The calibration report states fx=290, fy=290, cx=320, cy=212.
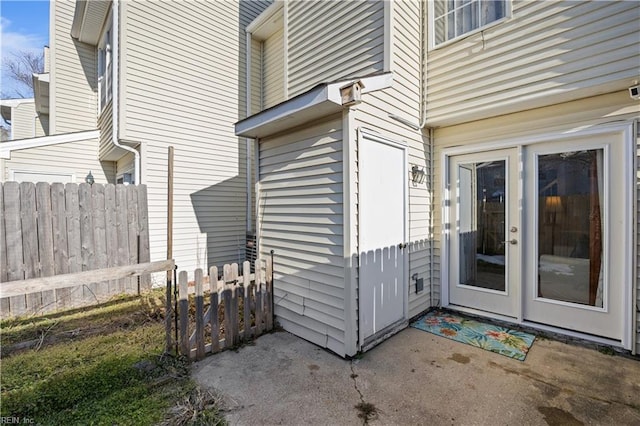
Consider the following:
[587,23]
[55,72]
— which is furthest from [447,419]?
[55,72]

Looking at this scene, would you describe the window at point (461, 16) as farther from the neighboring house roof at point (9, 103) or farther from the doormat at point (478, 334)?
the neighboring house roof at point (9, 103)

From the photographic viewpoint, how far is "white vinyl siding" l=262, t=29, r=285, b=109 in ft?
23.9

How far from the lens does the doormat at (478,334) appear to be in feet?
10.9

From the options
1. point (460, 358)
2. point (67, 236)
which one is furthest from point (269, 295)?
point (67, 236)

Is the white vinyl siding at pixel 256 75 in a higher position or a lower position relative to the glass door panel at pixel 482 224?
higher

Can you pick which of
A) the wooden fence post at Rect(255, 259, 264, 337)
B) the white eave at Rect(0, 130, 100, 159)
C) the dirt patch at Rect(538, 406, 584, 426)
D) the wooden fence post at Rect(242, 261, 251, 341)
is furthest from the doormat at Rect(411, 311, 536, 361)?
the white eave at Rect(0, 130, 100, 159)

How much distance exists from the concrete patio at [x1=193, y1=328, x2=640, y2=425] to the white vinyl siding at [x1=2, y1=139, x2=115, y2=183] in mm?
6223

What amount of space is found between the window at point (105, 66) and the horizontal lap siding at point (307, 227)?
4698mm

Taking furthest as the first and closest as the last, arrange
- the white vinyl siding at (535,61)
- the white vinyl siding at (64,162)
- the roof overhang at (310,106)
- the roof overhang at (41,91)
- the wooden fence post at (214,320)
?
the roof overhang at (41,91) < the white vinyl siding at (64,162) < the wooden fence post at (214,320) < the white vinyl siding at (535,61) < the roof overhang at (310,106)

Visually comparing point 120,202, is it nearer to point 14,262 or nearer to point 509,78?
point 14,262

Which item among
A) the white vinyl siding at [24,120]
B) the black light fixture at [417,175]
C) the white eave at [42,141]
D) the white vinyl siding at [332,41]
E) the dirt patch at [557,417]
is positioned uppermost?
the white vinyl siding at [24,120]

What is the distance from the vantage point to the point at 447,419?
2230 mm

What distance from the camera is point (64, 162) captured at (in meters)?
6.50

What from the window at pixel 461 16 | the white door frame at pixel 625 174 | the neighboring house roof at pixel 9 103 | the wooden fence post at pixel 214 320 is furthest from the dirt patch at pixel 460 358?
the neighboring house roof at pixel 9 103
